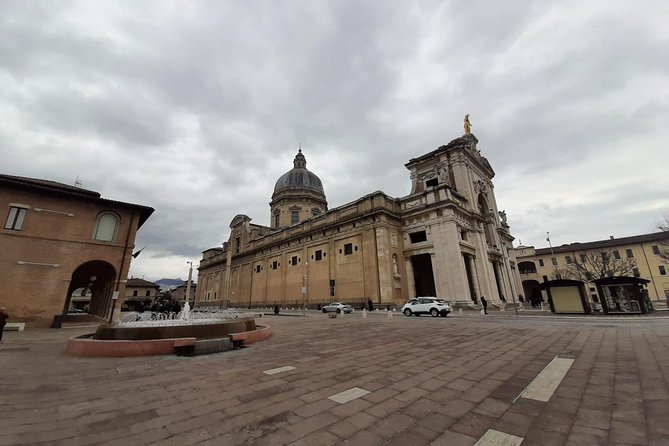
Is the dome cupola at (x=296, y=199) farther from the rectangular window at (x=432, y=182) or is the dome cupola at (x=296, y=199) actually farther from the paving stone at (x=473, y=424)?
the paving stone at (x=473, y=424)

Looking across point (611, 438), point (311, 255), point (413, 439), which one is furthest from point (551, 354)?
point (311, 255)

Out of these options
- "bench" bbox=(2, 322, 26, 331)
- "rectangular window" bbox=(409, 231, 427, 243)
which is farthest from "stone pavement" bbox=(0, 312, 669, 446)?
"rectangular window" bbox=(409, 231, 427, 243)

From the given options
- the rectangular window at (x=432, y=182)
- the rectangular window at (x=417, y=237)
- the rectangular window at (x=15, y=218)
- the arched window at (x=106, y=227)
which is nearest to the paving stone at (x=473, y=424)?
the arched window at (x=106, y=227)

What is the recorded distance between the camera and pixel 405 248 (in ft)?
109

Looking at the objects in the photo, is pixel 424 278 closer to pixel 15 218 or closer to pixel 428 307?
pixel 428 307

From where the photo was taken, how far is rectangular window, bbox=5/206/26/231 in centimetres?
1555

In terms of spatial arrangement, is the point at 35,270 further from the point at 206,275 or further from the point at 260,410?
the point at 206,275

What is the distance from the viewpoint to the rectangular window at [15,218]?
1555 centimetres

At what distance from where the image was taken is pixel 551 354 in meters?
6.77

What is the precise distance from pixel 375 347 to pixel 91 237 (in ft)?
62.2

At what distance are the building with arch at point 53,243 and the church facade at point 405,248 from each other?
17941 mm

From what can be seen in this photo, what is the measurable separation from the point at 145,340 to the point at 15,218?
15.6 metres

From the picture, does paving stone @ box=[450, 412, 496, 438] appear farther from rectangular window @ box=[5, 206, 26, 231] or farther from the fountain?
rectangular window @ box=[5, 206, 26, 231]

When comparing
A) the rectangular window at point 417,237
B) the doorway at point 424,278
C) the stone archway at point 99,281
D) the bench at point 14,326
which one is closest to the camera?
the bench at point 14,326
